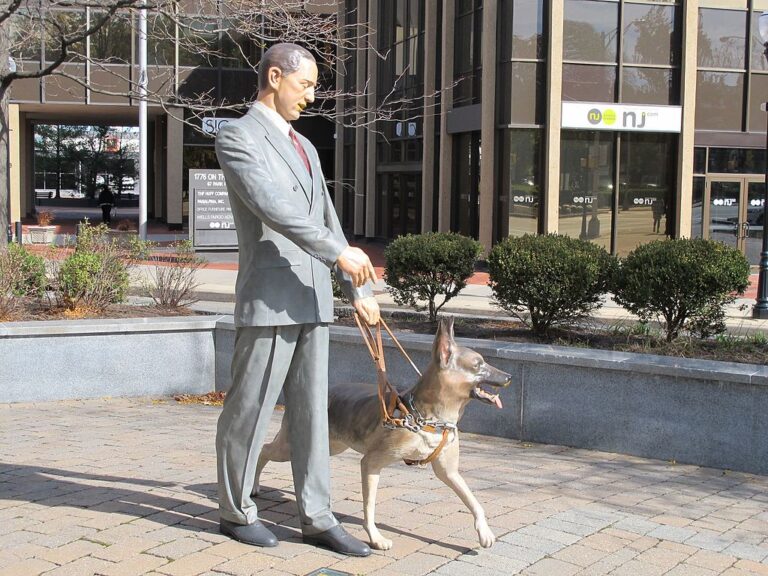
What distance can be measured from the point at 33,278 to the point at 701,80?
18532 millimetres

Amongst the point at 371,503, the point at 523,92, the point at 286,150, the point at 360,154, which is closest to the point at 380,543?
the point at 371,503

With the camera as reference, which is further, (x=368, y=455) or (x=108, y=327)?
(x=108, y=327)

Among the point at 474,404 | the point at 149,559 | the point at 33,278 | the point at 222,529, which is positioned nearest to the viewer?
the point at 149,559

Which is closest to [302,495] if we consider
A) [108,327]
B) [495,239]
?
[108,327]

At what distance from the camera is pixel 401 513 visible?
511 cm

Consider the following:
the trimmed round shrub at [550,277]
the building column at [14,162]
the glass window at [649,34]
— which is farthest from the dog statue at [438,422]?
the building column at [14,162]

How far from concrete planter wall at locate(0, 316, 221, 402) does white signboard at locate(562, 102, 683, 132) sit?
15.5 metres

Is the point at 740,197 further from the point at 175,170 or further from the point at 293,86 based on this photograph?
the point at 293,86

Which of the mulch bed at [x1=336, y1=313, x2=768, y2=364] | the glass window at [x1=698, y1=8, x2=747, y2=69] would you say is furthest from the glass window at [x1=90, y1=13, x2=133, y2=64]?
the mulch bed at [x1=336, y1=313, x2=768, y2=364]

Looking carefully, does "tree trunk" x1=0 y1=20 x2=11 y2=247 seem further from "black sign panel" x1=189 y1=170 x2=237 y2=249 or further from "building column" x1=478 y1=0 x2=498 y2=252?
"building column" x1=478 y1=0 x2=498 y2=252

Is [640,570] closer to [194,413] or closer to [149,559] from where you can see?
[149,559]

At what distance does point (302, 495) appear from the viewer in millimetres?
4469

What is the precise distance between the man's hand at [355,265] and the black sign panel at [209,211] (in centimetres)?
1928

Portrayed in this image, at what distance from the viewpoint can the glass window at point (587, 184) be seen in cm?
2295
